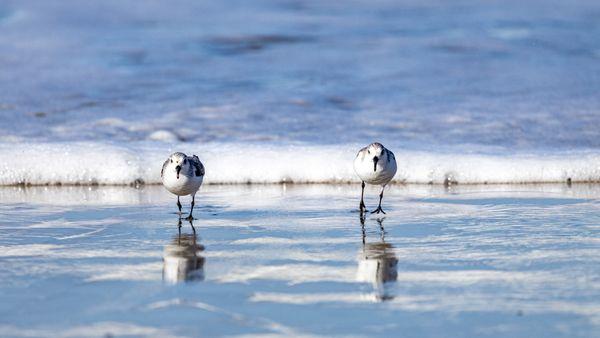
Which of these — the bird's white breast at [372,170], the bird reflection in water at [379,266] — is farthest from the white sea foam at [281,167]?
the bird reflection in water at [379,266]

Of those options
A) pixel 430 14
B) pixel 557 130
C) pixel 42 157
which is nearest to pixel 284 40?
pixel 430 14

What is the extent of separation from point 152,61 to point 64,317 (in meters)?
12.2

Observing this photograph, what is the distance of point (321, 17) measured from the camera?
1753cm

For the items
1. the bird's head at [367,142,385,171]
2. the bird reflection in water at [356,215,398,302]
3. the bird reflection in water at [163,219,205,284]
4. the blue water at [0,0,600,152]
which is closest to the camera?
the bird reflection in water at [356,215,398,302]

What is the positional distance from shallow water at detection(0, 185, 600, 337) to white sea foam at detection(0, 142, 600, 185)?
1092 millimetres

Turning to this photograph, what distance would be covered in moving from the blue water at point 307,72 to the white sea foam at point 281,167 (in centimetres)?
87

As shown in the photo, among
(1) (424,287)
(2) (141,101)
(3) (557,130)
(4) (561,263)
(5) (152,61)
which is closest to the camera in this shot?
(1) (424,287)

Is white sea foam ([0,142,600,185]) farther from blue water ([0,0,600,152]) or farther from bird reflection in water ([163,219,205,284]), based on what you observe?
bird reflection in water ([163,219,205,284])

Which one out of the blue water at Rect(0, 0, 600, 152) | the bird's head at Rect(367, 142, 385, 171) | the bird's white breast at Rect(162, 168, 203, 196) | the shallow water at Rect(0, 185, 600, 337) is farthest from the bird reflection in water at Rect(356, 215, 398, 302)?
the blue water at Rect(0, 0, 600, 152)

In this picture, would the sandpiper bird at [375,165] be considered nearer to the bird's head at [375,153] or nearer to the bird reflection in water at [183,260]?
the bird's head at [375,153]

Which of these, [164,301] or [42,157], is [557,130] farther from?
[164,301]

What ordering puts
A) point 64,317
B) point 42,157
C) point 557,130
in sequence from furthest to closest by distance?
point 557,130 < point 42,157 < point 64,317

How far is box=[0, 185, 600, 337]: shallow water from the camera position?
11.9 ft

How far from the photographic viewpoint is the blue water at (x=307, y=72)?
11336 mm
